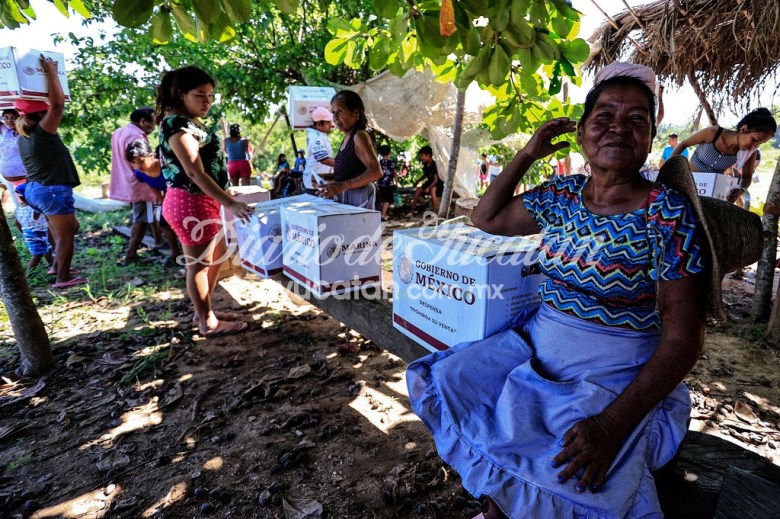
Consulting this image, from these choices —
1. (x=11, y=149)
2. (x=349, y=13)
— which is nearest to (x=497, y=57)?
(x=11, y=149)

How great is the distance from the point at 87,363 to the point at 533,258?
136 inches

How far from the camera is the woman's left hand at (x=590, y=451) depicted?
116 cm

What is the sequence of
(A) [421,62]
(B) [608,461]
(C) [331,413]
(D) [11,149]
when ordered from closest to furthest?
(B) [608,461]
(A) [421,62]
(C) [331,413]
(D) [11,149]

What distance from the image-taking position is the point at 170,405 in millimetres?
2846

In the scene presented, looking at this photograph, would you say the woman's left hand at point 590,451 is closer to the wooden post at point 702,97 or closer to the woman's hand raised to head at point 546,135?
the woman's hand raised to head at point 546,135

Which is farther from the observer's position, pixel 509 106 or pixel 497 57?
→ pixel 509 106

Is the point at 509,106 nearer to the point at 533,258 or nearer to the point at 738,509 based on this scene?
the point at 533,258

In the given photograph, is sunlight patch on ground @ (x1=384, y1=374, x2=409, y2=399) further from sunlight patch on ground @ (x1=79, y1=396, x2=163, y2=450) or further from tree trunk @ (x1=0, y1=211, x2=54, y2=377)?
tree trunk @ (x1=0, y1=211, x2=54, y2=377)

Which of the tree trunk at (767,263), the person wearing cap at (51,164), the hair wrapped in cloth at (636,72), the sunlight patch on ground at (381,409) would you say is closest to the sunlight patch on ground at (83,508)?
the sunlight patch on ground at (381,409)

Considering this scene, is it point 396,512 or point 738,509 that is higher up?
point 738,509

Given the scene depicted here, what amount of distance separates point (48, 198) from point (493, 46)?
491 cm

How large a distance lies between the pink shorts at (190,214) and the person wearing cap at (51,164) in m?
2.04

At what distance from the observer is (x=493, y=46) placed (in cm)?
189

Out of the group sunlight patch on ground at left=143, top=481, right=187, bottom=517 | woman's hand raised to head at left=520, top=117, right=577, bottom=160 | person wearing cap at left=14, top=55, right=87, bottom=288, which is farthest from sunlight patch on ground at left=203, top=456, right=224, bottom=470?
person wearing cap at left=14, top=55, right=87, bottom=288
